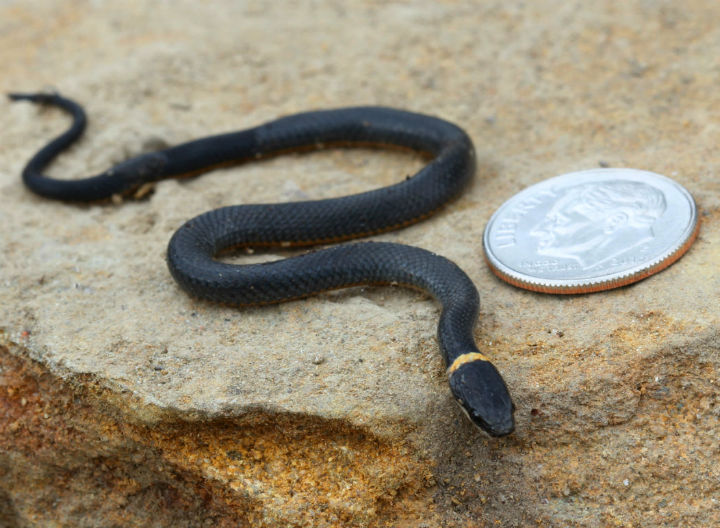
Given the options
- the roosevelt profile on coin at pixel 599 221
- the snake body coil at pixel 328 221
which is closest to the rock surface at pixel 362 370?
the snake body coil at pixel 328 221

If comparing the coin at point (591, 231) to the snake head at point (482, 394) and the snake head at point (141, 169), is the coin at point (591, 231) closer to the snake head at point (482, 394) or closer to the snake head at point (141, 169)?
the snake head at point (482, 394)

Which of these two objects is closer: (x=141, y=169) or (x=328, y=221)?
(x=328, y=221)

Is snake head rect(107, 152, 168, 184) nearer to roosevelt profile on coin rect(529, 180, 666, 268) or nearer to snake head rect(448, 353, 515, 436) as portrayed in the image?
roosevelt profile on coin rect(529, 180, 666, 268)

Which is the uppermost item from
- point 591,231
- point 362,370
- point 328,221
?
point 591,231

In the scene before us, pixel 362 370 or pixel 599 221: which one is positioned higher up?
pixel 599 221

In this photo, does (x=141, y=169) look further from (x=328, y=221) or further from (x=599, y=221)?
(x=599, y=221)

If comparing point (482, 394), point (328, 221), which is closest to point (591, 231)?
point (482, 394)

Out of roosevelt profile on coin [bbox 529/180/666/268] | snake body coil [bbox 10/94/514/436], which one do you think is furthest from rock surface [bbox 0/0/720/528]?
roosevelt profile on coin [bbox 529/180/666/268]
